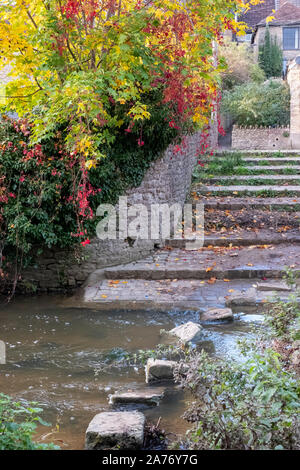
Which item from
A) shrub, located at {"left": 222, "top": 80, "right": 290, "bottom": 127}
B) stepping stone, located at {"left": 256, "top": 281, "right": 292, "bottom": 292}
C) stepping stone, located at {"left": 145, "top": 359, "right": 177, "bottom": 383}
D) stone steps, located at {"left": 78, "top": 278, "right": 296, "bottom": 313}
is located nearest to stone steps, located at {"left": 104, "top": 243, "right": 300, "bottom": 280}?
stone steps, located at {"left": 78, "top": 278, "right": 296, "bottom": 313}

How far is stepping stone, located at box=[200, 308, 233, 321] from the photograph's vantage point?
7126 millimetres

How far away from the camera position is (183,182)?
11.6 meters

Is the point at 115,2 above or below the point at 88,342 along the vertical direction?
above

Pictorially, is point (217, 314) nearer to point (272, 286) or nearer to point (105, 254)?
point (272, 286)

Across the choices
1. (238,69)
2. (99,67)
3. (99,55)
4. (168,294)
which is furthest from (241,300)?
(238,69)

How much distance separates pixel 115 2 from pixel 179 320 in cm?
500

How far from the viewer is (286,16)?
35.5 m

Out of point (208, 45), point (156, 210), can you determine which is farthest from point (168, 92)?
point (156, 210)

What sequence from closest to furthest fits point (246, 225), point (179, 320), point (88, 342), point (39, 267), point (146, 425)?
point (146, 425) → point (88, 342) → point (179, 320) → point (39, 267) → point (246, 225)

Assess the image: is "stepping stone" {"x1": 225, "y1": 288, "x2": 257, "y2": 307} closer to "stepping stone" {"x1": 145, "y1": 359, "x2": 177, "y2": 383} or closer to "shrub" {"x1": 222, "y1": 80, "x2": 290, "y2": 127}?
"stepping stone" {"x1": 145, "y1": 359, "x2": 177, "y2": 383}

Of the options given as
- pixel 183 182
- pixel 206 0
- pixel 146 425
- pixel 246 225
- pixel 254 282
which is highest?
pixel 206 0

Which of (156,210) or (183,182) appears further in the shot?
(183,182)

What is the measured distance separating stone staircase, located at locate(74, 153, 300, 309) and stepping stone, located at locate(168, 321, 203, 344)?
1.02 m

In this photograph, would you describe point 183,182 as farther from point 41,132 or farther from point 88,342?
point 88,342
